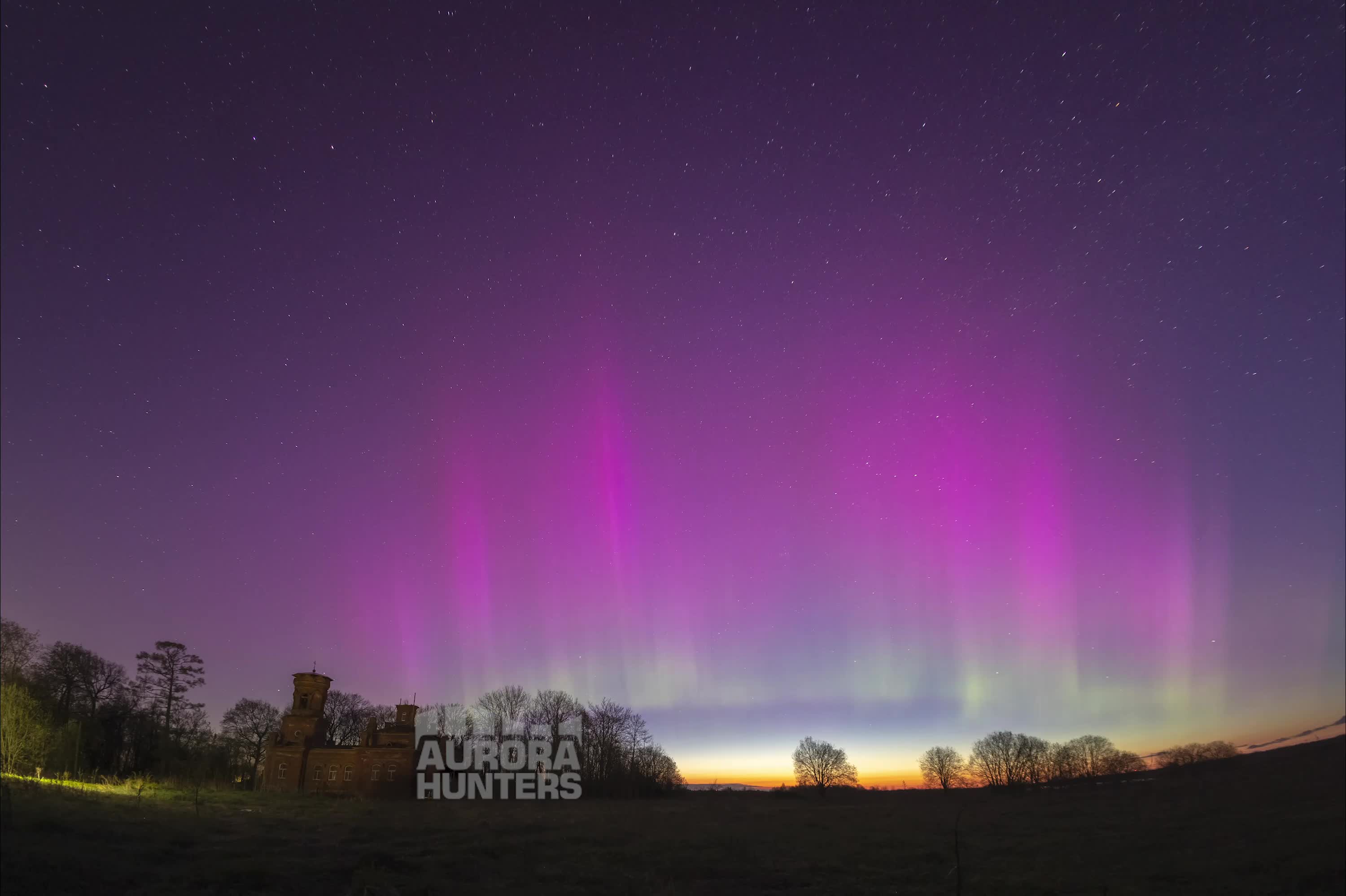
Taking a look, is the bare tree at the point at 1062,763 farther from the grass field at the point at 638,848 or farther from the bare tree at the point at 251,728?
the bare tree at the point at 251,728

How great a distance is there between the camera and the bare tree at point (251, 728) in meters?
93.9

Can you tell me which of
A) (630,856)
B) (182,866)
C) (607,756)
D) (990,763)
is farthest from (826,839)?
(990,763)

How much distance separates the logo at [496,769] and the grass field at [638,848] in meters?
9.97

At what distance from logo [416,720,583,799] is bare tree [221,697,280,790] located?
28.7m

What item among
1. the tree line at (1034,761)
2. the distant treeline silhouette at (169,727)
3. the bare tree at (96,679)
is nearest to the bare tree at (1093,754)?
Result: the tree line at (1034,761)

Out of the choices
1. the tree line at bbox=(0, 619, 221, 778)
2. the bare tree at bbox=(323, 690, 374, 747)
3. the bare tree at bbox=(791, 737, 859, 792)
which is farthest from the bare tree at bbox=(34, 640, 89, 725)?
the bare tree at bbox=(791, 737, 859, 792)

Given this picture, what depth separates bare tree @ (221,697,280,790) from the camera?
93875 mm

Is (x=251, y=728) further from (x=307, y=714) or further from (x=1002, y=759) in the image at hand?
(x=1002, y=759)

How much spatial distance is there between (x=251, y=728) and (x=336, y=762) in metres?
35.3

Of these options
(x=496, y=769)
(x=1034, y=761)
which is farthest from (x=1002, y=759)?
(x=496, y=769)

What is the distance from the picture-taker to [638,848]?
35.7m

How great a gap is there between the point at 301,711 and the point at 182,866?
58.6 m

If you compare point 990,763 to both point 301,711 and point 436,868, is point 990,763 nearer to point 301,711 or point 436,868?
point 301,711

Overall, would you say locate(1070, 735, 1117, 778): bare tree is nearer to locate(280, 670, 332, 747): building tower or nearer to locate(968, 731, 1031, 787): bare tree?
locate(968, 731, 1031, 787): bare tree
